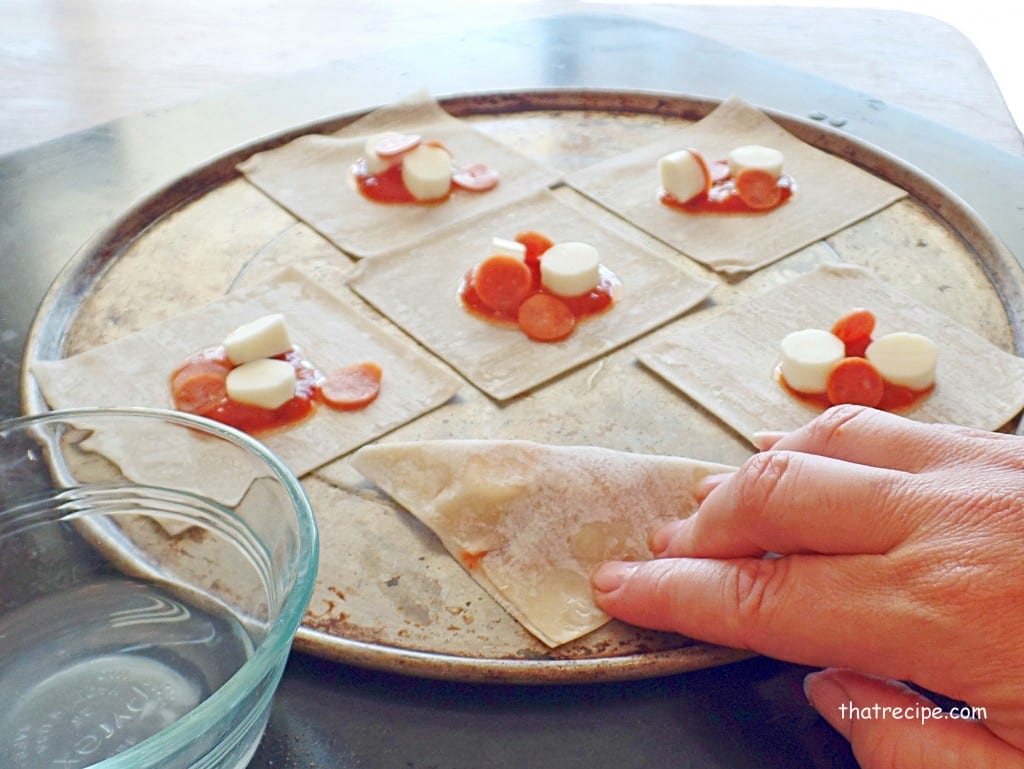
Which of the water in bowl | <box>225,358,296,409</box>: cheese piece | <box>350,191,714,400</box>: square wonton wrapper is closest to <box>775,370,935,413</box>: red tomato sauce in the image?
<box>350,191,714,400</box>: square wonton wrapper

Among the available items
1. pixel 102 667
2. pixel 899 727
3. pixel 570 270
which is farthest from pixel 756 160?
pixel 102 667

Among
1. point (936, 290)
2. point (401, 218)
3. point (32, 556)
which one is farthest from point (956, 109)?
point (32, 556)

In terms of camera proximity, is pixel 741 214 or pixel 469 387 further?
pixel 741 214

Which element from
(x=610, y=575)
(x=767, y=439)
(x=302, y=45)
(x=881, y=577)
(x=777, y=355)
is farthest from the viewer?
(x=302, y=45)

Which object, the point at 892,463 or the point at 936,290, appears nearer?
the point at 892,463

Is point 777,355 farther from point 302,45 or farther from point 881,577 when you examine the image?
point 302,45

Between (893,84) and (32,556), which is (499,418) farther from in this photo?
(893,84)
